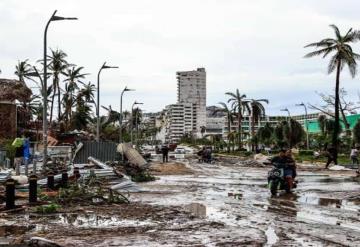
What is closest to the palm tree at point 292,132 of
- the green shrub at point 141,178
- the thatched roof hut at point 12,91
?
the thatched roof hut at point 12,91

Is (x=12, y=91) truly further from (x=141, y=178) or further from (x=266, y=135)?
(x=266, y=135)

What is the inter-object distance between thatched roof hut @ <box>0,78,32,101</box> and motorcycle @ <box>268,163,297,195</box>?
35284 mm

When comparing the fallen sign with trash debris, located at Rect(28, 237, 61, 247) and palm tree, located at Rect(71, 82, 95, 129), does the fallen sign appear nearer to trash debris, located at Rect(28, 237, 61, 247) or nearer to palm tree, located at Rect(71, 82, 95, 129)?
trash debris, located at Rect(28, 237, 61, 247)

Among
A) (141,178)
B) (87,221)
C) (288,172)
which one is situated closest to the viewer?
(87,221)

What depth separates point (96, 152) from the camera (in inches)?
1334

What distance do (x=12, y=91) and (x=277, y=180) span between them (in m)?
36.2

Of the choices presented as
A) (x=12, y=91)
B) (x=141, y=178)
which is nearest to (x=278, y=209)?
(x=141, y=178)

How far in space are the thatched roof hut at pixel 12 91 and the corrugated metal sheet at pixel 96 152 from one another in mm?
19335

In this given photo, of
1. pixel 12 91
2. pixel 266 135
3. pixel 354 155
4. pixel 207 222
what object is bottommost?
pixel 207 222

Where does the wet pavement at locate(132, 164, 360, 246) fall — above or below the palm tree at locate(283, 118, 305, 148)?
below

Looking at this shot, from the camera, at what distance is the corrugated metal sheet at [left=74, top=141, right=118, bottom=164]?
32875mm

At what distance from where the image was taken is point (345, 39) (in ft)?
152

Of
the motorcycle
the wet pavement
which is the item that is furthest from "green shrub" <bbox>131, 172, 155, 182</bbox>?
the motorcycle

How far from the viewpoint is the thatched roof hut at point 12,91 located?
50391 millimetres
